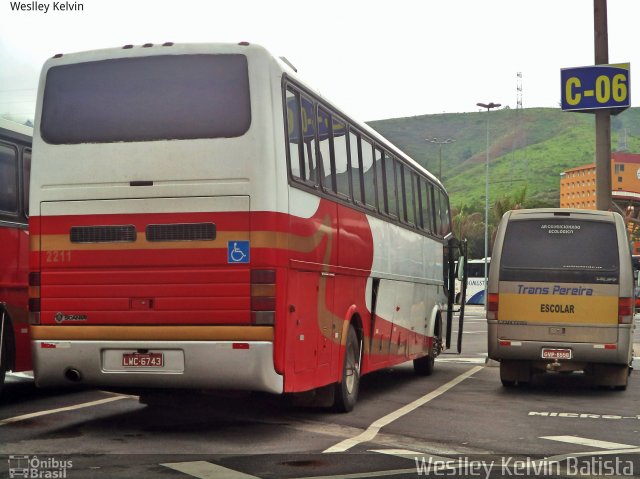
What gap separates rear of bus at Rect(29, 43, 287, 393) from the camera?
9.64 m

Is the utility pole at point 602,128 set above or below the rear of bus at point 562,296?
above

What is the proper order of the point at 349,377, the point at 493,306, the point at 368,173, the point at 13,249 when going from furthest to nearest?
the point at 493,306, the point at 368,173, the point at 13,249, the point at 349,377

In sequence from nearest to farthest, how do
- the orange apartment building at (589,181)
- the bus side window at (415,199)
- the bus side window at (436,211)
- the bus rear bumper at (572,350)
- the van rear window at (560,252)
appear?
the bus rear bumper at (572,350) → the van rear window at (560,252) → the bus side window at (415,199) → the bus side window at (436,211) → the orange apartment building at (589,181)

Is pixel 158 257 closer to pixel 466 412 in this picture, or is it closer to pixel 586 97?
pixel 466 412

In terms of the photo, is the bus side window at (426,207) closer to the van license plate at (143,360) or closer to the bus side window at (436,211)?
the bus side window at (436,211)

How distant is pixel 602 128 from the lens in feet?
71.3

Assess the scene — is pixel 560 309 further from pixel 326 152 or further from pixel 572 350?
pixel 326 152

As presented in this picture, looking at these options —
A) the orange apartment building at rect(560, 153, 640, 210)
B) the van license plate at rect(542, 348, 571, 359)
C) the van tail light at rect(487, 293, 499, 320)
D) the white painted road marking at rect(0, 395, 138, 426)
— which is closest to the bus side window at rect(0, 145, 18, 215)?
the white painted road marking at rect(0, 395, 138, 426)

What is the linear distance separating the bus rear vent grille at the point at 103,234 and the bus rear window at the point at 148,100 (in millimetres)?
807

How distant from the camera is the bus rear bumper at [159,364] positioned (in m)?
9.56

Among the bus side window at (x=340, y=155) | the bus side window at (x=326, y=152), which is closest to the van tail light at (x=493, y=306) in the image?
the bus side window at (x=340, y=155)

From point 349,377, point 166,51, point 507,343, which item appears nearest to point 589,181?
point 507,343

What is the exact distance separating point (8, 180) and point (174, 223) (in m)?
3.82

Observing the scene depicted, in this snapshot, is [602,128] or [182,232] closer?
[182,232]
